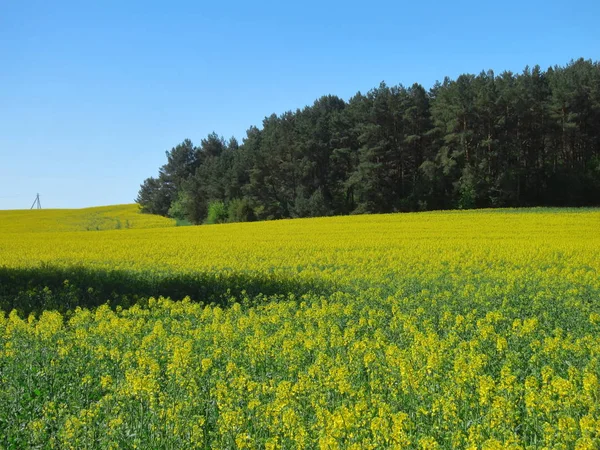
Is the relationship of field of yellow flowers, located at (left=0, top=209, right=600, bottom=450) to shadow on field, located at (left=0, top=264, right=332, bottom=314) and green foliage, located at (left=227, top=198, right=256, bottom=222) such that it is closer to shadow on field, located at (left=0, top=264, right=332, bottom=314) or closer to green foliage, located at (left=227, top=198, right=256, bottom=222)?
shadow on field, located at (left=0, top=264, right=332, bottom=314)

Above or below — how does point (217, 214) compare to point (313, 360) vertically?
above

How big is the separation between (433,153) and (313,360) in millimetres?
54093

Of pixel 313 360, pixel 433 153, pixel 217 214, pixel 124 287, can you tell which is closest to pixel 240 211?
pixel 217 214

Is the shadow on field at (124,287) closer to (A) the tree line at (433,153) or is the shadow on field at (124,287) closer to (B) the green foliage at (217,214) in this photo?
(A) the tree line at (433,153)

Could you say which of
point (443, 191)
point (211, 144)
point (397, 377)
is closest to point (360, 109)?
point (443, 191)

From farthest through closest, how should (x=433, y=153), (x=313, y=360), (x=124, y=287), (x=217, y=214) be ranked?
(x=217, y=214), (x=433, y=153), (x=124, y=287), (x=313, y=360)

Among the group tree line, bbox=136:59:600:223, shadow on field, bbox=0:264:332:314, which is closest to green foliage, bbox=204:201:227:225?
tree line, bbox=136:59:600:223

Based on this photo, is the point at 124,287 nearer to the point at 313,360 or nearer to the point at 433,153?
the point at 313,360

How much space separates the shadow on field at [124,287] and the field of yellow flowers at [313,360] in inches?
3.4

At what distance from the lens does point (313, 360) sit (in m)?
7.91

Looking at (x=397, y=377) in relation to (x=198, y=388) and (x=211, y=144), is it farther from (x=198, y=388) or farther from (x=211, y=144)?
(x=211, y=144)

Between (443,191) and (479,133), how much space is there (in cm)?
606

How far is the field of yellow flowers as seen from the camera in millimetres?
5375

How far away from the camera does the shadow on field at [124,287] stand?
46.2 feet
